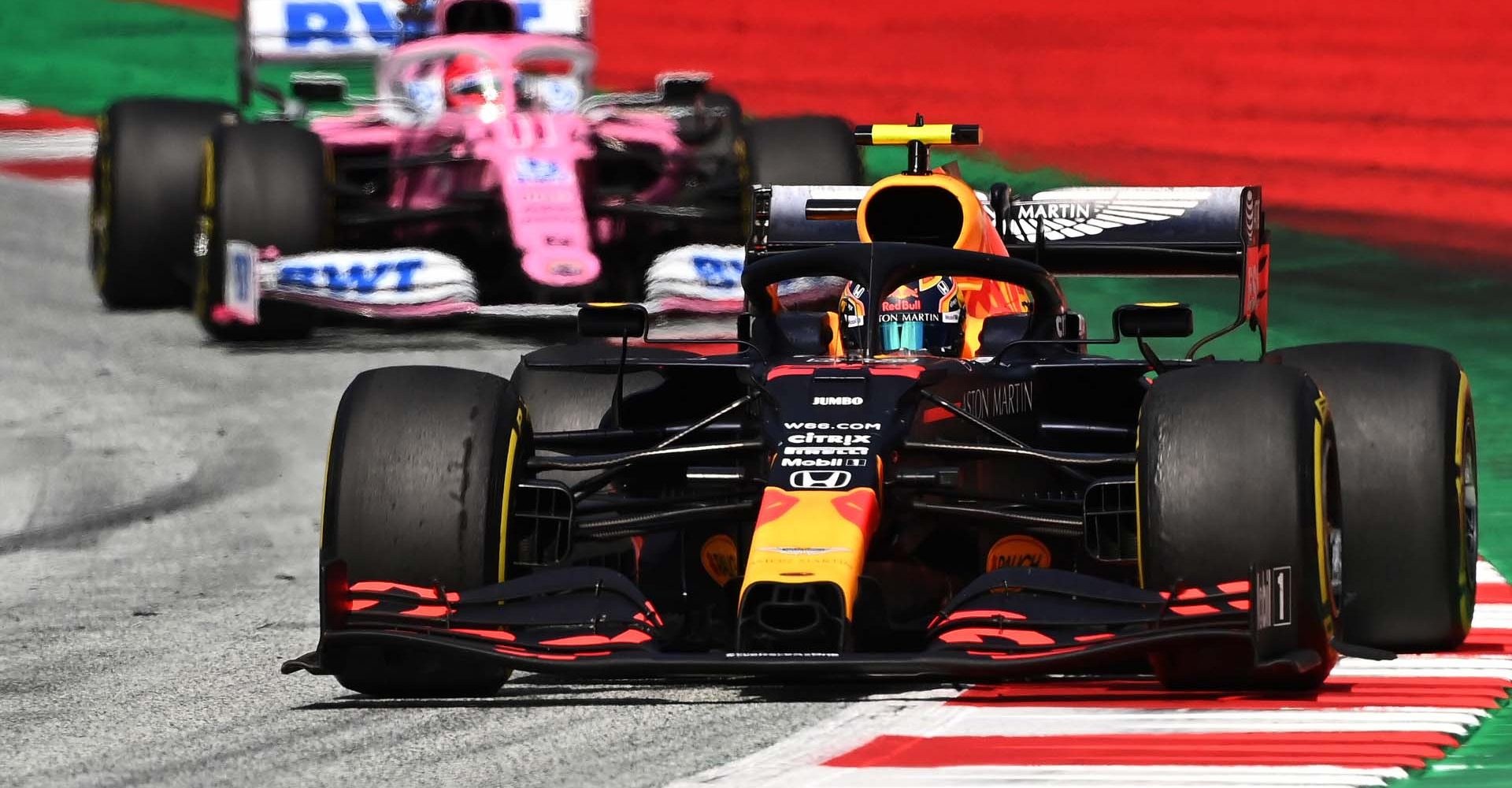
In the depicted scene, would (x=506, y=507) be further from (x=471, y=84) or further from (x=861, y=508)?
(x=471, y=84)

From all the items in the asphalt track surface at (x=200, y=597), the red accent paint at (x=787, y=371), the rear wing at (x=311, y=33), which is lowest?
the asphalt track surface at (x=200, y=597)

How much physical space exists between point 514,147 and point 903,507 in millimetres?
8610

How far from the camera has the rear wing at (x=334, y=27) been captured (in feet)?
58.9

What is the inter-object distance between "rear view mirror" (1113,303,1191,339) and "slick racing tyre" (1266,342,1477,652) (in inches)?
12.8

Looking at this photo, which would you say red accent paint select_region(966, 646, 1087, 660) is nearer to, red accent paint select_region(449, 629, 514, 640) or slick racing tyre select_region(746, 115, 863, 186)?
red accent paint select_region(449, 629, 514, 640)

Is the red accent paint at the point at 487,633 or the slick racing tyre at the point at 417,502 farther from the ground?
the slick racing tyre at the point at 417,502

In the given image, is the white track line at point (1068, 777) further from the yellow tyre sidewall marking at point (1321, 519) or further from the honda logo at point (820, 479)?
the honda logo at point (820, 479)

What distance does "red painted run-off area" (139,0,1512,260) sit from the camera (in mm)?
18938

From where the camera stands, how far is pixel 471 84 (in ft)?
56.6

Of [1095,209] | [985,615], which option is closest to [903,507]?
[985,615]

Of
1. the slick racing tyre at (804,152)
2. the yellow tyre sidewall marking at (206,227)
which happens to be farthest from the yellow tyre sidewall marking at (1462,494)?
the yellow tyre sidewall marking at (206,227)

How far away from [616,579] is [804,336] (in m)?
1.82

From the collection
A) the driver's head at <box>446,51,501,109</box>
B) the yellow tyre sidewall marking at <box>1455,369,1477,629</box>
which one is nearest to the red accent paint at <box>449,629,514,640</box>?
the yellow tyre sidewall marking at <box>1455,369,1477,629</box>

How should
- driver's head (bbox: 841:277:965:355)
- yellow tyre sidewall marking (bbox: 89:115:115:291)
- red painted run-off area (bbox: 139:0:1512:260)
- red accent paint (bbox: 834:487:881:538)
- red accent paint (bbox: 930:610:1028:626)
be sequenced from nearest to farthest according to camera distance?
red accent paint (bbox: 930:610:1028:626) < red accent paint (bbox: 834:487:881:538) < driver's head (bbox: 841:277:965:355) < yellow tyre sidewall marking (bbox: 89:115:115:291) < red painted run-off area (bbox: 139:0:1512:260)
